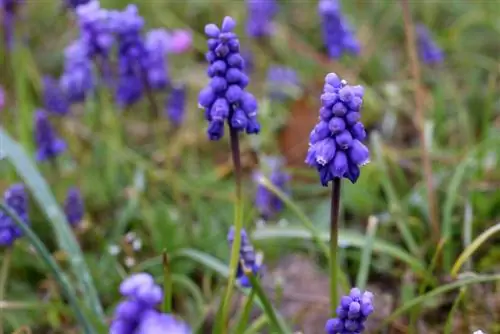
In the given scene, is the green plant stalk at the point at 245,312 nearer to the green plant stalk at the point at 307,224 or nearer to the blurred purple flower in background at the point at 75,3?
the green plant stalk at the point at 307,224

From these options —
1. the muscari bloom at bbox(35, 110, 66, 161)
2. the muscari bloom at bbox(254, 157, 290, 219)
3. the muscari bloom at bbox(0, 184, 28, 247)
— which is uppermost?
the muscari bloom at bbox(35, 110, 66, 161)

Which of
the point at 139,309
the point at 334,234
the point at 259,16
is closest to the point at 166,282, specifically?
the point at 334,234

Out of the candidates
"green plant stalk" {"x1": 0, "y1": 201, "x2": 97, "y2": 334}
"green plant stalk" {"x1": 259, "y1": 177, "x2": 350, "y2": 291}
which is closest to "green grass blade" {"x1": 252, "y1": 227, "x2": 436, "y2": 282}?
"green plant stalk" {"x1": 259, "y1": 177, "x2": 350, "y2": 291}

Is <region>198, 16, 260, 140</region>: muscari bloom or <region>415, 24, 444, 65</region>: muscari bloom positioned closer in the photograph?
<region>198, 16, 260, 140</region>: muscari bloom

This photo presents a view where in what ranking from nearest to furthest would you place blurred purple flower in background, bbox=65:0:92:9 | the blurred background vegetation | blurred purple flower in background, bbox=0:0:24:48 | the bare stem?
the blurred background vegetation < the bare stem < blurred purple flower in background, bbox=65:0:92:9 < blurred purple flower in background, bbox=0:0:24:48

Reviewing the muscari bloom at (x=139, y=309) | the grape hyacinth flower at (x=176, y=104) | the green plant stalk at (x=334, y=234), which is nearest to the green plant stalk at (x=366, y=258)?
the green plant stalk at (x=334, y=234)

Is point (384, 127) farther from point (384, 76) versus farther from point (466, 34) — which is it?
point (466, 34)

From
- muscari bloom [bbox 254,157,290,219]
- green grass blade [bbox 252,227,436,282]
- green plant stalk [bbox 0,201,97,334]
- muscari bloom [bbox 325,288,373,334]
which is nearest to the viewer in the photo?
muscari bloom [bbox 325,288,373,334]

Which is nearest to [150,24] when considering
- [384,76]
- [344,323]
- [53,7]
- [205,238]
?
[53,7]

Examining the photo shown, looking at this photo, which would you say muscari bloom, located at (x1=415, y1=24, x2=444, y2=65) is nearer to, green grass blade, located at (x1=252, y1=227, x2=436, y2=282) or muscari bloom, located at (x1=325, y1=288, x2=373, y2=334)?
green grass blade, located at (x1=252, y1=227, x2=436, y2=282)
